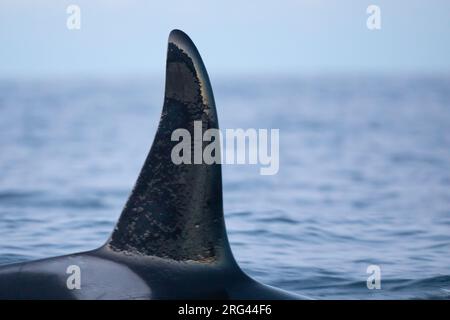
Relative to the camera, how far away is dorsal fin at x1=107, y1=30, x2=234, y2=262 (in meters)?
6.88

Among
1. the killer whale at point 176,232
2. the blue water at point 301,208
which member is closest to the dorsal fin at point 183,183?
the killer whale at point 176,232

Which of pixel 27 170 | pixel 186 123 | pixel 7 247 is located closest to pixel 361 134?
pixel 27 170

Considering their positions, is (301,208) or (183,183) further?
(301,208)

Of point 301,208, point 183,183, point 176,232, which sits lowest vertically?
point 301,208

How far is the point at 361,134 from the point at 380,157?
18.7m

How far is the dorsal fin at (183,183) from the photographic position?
6.88 metres

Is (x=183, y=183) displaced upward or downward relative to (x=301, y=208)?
upward

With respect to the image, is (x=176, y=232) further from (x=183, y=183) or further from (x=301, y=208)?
(x=301, y=208)

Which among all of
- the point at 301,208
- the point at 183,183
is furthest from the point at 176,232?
the point at 301,208

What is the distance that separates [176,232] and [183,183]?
0.36 metres

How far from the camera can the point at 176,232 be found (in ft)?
22.7
